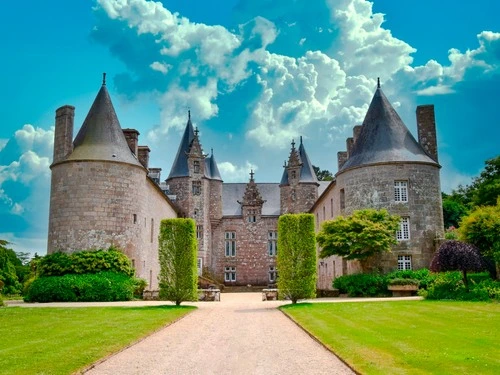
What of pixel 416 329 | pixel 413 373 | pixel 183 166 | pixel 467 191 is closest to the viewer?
pixel 413 373

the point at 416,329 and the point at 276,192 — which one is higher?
the point at 276,192

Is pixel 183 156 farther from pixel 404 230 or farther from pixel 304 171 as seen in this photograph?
pixel 404 230

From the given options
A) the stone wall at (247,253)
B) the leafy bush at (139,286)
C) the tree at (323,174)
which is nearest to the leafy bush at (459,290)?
the leafy bush at (139,286)

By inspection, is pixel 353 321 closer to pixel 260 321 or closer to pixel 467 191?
pixel 260 321

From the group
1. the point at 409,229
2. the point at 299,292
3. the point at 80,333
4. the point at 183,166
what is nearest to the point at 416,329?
the point at 80,333

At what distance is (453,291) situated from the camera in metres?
20.8

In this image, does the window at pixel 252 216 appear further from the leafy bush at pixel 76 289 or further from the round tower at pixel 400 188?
the leafy bush at pixel 76 289

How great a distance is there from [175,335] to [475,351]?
6.59 metres

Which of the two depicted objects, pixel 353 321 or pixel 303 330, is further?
pixel 353 321

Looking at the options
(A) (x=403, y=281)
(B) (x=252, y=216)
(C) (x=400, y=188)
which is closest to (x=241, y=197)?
(B) (x=252, y=216)

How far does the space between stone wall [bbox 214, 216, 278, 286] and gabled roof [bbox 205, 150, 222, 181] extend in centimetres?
406

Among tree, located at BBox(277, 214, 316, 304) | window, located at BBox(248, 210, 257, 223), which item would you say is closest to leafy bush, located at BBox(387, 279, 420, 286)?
tree, located at BBox(277, 214, 316, 304)

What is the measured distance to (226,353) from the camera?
988 centimetres

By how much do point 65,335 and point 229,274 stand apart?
1514 inches
